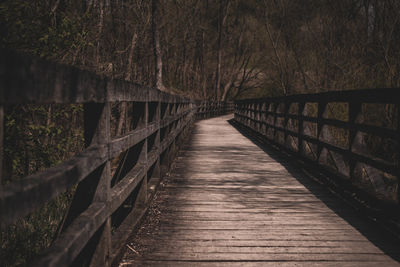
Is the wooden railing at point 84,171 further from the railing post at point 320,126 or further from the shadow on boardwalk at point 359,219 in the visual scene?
the railing post at point 320,126

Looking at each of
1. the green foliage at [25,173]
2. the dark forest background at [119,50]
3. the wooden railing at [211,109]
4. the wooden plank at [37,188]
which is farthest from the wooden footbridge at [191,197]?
the wooden railing at [211,109]

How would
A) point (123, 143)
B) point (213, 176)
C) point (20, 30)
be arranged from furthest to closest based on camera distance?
point (213, 176)
point (20, 30)
point (123, 143)

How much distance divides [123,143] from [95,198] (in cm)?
66

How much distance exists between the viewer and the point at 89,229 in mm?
2219

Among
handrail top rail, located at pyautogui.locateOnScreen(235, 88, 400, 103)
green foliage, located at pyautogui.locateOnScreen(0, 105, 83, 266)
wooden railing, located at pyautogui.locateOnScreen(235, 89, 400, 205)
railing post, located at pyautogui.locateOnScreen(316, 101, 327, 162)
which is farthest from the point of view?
railing post, located at pyautogui.locateOnScreen(316, 101, 327, 162)

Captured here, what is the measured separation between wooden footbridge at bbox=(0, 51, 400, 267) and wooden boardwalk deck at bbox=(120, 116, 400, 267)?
0.01 m

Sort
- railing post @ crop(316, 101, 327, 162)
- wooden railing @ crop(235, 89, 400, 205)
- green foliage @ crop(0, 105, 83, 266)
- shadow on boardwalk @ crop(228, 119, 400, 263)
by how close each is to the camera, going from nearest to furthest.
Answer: shadow on boardwalk @ crop(228, 119, 400, 263)
wooden railing @ crop(235, 89, 400, 205)
green foliage @ crop(0, 105, 83, 266)
railing post @ crop(316, 101, 327, 162)

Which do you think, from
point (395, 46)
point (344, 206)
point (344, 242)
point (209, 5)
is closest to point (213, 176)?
point (344, 206)

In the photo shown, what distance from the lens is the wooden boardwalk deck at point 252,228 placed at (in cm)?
327

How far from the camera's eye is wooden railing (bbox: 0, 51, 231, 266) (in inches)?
55.2

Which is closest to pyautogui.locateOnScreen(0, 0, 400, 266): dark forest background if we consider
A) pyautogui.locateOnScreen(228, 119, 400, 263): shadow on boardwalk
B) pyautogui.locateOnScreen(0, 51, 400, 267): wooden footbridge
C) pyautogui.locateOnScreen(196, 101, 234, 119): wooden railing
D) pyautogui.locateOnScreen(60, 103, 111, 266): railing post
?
pyautogui.locateOnScreen(0, 51, 400, 267): wooden footbridge

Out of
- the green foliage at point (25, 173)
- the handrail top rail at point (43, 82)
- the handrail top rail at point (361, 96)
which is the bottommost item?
the green foliage at point (25, 173)

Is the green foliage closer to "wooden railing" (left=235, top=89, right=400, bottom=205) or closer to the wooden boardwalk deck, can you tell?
the wooden boardwalk deck

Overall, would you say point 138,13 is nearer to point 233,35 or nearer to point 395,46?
point 395,46
